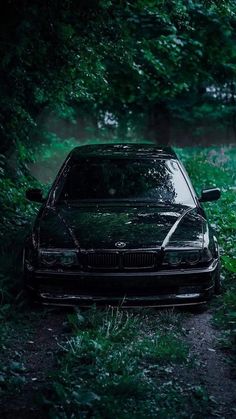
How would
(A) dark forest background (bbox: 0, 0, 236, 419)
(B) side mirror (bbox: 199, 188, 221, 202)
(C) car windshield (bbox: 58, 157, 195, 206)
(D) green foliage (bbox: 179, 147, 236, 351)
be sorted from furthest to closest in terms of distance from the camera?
(B) side mirror (bbox: 199, 188, 221, 202)
(C) car windshield (bbox: 58, 157, 195, 206)
(D) green foliage (bbox: 179, 147, 236, 351)
(A) dark forest background (bbox: 0, 0, 236, 419)

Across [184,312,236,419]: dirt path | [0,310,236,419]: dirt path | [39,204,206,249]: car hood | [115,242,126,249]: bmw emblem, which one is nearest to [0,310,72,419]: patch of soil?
[0,310,236,419]: dirt path

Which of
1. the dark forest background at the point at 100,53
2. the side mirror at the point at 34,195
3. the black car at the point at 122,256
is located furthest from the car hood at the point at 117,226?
the dark forest background at the point at 100,53

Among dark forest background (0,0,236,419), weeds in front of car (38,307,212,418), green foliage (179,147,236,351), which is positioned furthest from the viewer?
green foliage (179,147,236,351)

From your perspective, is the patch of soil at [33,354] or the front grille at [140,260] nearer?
the patch of soil at [33,354]

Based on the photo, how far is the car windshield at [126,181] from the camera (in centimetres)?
666

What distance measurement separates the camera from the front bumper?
546 centimetres

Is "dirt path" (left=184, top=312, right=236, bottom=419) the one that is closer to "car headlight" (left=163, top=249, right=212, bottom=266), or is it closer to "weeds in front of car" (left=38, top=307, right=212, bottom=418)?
"weeds in front of car" (left=38, top=307, right=212, bottom=418)

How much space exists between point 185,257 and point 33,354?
5.64 feet

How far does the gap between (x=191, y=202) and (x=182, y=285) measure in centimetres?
137

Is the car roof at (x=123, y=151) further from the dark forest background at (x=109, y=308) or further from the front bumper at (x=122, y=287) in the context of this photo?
the front bumper at (x=122, y=287)

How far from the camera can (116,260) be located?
546 centimetres

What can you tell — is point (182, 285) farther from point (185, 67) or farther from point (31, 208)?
point (185, 67)

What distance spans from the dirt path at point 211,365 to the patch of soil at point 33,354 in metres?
1.21

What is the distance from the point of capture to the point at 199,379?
14.6 ft
